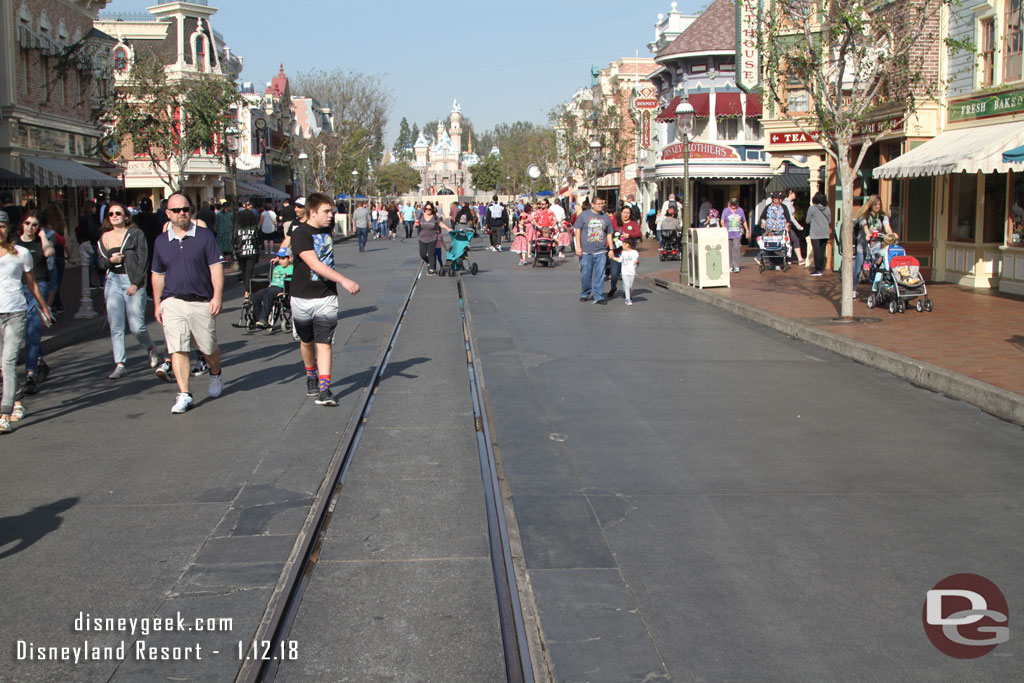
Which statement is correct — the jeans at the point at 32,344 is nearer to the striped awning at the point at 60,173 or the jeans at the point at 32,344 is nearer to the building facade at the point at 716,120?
the striped awning at the point at 60,173

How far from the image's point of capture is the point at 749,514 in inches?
237

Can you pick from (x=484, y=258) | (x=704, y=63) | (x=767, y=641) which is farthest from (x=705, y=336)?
(x=704, y=63)

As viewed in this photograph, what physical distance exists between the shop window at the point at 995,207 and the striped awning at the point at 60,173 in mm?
23358

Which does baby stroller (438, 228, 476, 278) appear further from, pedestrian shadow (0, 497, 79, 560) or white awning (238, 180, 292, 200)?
white awning (238, 180, 292, 200)

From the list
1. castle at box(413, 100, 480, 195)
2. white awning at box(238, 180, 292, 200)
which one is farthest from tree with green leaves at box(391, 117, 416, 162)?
white awning at box(238, 180, 292, 200)

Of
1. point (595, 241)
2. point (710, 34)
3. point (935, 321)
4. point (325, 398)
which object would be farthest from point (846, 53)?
point (710, 34)

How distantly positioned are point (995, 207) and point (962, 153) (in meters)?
2.16

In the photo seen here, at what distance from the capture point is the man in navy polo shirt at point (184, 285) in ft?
29.7

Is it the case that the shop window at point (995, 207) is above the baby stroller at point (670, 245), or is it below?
above

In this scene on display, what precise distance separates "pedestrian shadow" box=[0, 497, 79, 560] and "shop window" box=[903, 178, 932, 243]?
1901 centimetres

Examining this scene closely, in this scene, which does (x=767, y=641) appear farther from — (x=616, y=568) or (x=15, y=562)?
(x=15, y=562)

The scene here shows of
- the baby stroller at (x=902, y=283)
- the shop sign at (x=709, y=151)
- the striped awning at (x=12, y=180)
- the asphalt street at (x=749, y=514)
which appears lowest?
the asphalt street at (x=749, y=514)

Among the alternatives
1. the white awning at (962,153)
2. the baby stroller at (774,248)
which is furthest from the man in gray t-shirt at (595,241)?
the baby stroller at (774,248)

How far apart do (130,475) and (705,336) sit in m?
8.82
